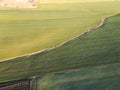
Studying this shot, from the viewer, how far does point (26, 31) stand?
1128 inches

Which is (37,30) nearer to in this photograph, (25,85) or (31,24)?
(31,24)

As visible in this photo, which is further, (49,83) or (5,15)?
(5,15)

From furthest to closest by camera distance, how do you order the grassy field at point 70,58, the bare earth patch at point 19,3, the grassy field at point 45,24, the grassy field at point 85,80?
the bare earth patch at point 19,3
the grassy field at point 45,24
the grassy field at point 70,58
the grassy field at point 85,80

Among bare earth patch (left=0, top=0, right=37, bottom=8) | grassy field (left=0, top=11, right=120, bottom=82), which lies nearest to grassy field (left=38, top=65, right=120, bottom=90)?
grassy field (left=0, top=11, right=120, bottom=82)

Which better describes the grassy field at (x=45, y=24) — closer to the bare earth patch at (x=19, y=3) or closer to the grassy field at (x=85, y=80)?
the bare earth patch at (x=19, y=3)

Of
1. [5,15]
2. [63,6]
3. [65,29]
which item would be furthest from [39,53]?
[63,6]

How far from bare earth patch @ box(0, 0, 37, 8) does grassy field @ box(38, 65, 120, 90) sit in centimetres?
1790

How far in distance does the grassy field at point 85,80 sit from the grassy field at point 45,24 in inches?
205

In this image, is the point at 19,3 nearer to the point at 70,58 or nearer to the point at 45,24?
the point at 45,24

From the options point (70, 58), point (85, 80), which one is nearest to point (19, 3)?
point (70, 58)

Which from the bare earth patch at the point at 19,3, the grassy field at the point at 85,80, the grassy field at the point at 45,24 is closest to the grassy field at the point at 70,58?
the grassy field at the point at 85,80

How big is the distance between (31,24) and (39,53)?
719 centimetres

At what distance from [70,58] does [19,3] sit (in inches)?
667

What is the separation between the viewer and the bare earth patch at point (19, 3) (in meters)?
36.1
